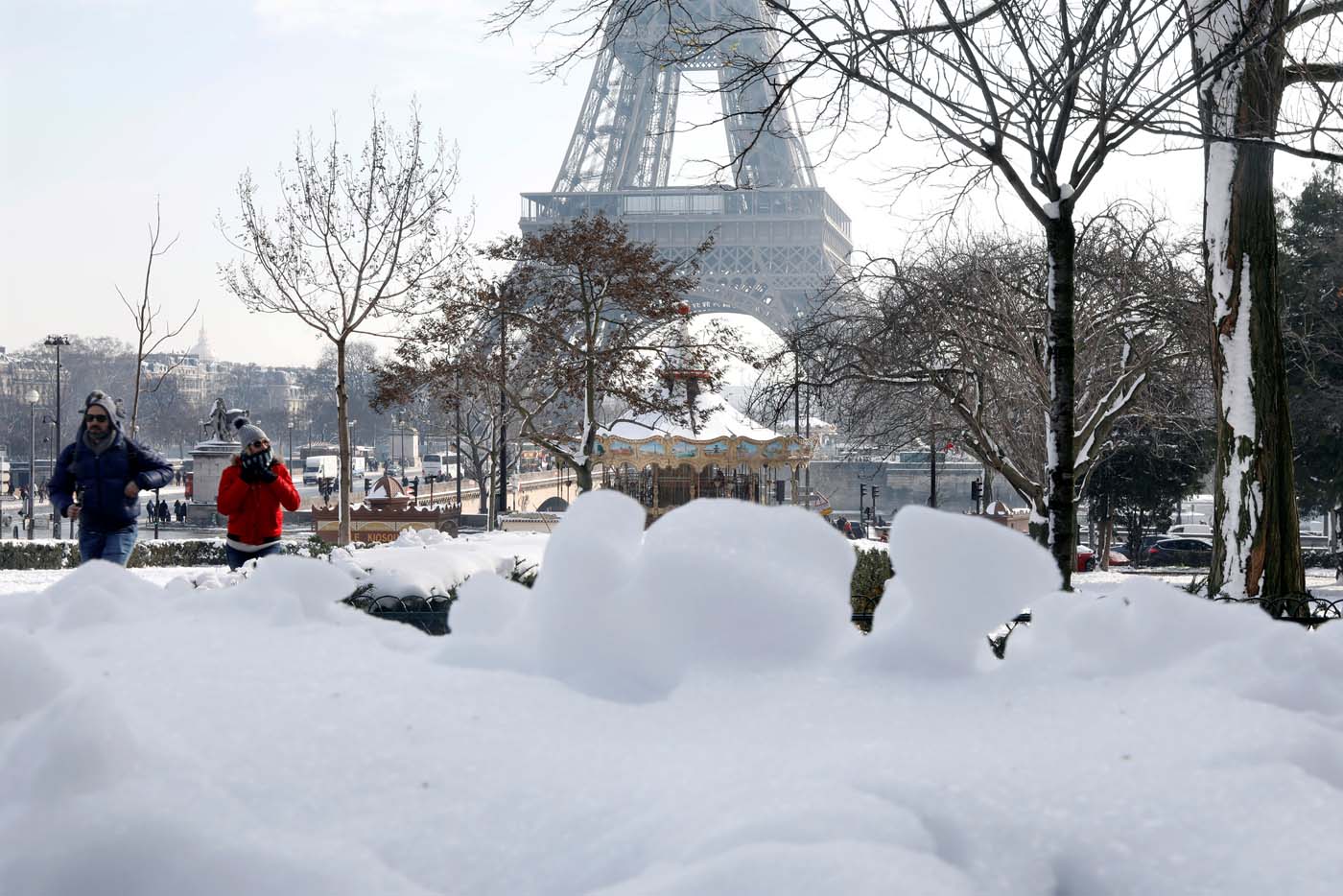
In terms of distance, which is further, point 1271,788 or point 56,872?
point 1271,788

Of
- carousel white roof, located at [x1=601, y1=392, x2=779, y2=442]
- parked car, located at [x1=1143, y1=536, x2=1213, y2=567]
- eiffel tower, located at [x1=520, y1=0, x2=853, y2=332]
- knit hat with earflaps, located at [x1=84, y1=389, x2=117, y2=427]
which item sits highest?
eiffel tower, located at [x1=520, y1=0, x2=853, y2=332]

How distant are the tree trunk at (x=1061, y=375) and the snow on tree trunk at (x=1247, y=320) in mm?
1048

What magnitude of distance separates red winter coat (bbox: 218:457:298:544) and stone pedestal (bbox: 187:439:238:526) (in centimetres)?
2758

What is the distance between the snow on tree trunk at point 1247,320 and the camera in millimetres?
6926

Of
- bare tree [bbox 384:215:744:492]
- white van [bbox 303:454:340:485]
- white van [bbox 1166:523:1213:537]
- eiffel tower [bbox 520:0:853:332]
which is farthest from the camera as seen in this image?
white van [bbox 303:454:340:485]

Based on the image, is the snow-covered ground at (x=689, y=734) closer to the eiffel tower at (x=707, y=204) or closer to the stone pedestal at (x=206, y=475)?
the stone pedestal at (x=206, y=475)

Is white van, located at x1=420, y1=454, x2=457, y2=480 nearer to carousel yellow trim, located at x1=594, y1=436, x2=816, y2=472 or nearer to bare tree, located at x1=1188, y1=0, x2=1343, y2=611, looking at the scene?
carousel yellow trim, located at x1=594, y1=436, x2=816, y2=472

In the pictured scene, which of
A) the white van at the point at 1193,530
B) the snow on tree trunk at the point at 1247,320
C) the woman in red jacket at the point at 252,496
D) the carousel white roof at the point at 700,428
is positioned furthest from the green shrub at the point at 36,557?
the white van at the point at 1193,530

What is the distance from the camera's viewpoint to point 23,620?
1.98 metres

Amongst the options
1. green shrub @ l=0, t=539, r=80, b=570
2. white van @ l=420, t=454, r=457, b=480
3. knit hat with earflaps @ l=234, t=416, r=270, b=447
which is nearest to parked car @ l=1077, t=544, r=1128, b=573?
green shrub @ l=0, t=539, r=80, b=570

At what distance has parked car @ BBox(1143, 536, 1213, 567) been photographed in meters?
32.9

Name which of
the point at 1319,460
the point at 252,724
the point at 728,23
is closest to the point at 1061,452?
the point at 728,23

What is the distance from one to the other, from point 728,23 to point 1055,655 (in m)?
8.04

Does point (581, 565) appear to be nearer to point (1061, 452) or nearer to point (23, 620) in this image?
point (23, 620)
